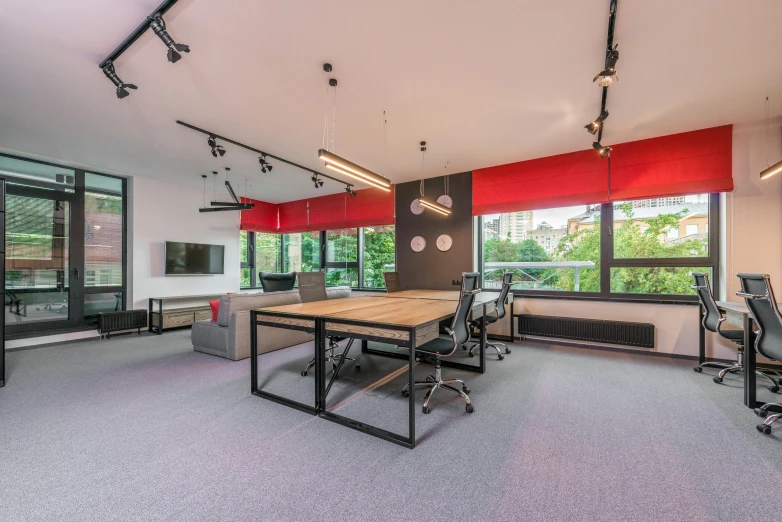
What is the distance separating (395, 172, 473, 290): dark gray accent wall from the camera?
5680 millimetres

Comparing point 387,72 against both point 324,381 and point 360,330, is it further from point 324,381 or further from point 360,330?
point 324,381

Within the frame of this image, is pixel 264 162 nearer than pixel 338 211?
Yes

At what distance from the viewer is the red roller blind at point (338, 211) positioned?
6.57 metres

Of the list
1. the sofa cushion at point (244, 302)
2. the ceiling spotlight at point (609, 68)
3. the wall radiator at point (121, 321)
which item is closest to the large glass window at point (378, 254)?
the sofa cushion at point (244, 302)

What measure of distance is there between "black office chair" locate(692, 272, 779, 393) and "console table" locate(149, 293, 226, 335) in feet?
25.1

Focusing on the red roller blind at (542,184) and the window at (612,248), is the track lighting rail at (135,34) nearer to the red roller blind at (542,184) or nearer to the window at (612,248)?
the red roller blind at (542,184)

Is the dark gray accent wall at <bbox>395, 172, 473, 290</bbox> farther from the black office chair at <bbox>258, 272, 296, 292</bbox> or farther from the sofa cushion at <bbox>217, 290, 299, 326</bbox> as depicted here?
the sofa cushion at <bbox>217, 290, 299, 326</bbox>

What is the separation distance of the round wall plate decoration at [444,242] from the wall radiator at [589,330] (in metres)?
1.79

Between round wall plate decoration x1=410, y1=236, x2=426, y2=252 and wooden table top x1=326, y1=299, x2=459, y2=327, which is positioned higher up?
round wall plate decoration x1=410, y1=236, x2=426, y2=252

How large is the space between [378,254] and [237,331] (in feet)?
12.5

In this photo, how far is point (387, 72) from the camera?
272cm

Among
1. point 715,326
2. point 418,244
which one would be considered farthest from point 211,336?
point 715,326

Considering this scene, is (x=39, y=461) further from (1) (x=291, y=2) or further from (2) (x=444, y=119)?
(2) (x=444, y=119)

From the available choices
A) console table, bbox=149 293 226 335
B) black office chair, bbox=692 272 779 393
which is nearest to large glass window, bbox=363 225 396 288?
console table, bbox=149 293 226 335
